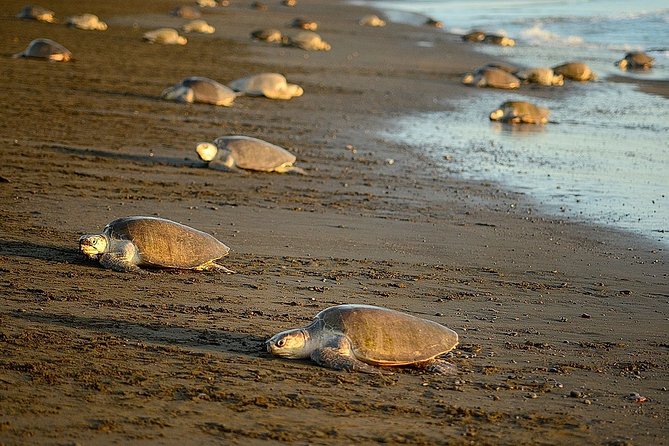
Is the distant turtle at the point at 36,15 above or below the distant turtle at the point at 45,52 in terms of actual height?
above

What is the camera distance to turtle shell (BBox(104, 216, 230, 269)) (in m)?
6.42

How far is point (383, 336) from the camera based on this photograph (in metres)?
5.05

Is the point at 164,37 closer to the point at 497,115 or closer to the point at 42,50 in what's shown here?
the point at 42,50

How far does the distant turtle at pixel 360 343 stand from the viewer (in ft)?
16.3

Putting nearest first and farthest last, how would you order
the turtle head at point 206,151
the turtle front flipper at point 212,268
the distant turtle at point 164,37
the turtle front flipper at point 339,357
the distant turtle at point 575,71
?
the turtle front flipper at point 339,357, the turtle front flipper at point 212,268, the turtle head at point 206,151, the distant turtle at point 575,71, the distant turtle at point 164,37

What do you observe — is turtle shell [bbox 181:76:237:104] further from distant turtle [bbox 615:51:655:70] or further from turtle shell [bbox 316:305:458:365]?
distant turtle [bbox 615:51:655:70]

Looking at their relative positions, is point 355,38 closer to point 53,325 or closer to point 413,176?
point 413,176

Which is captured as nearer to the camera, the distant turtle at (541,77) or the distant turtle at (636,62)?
the distant turtle at (541,77)

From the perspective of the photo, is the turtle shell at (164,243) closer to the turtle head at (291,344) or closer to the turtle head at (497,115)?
the turtle head at (291,344)

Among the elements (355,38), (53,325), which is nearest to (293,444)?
(53,325)

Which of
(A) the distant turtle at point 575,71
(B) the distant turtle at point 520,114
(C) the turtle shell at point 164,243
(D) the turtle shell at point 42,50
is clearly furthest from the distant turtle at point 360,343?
(A) the distant turtle at point 575,71

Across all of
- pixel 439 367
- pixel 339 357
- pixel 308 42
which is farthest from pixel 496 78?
pixel 339 357

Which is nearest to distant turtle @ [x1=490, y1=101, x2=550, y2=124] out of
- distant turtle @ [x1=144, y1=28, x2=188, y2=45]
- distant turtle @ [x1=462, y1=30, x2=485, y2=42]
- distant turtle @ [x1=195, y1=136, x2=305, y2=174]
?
distant turtle @ [x1=195, y1=136, x2=305, y2=174]

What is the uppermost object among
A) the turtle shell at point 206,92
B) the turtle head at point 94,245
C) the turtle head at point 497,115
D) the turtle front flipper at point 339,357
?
the turtle shell at point 206,92
